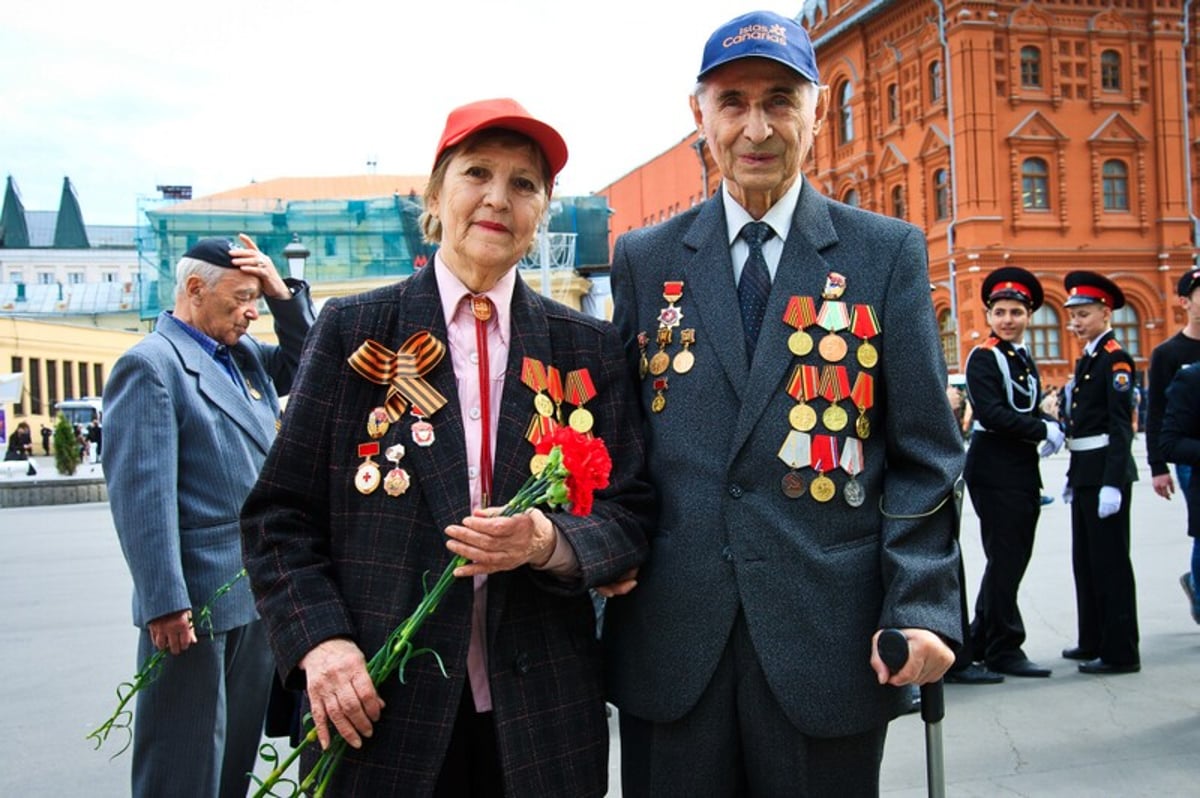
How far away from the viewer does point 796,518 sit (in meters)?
2.32

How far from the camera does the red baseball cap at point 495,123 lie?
7.66ft

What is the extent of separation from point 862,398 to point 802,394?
13 cm

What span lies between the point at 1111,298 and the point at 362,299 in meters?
5.38

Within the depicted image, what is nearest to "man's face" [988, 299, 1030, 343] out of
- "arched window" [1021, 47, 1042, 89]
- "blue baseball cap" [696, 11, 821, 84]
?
"blue baseball cap" [696, 11, 821, 84]

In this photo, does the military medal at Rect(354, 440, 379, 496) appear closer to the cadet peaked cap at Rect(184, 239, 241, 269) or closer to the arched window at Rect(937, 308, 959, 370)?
the cadet peaked cap at Rect(184, 239, 241, 269)

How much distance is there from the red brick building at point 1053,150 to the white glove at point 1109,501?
27.4m

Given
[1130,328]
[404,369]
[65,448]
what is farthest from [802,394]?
[1130,328]

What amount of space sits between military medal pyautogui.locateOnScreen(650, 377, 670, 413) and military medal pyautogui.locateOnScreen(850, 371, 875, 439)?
1.39 ft

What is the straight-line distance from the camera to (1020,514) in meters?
5.94

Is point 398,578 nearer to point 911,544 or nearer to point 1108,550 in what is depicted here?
point 911,544

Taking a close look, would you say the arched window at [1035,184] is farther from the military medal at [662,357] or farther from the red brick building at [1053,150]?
the military medal at [662,357]

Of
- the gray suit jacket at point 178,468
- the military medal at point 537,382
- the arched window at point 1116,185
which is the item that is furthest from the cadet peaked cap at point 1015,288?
the arched window at point 1116,185

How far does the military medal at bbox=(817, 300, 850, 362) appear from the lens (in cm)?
237

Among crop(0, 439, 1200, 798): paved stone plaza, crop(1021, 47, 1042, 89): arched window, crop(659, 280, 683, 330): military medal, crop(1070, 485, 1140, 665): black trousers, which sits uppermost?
crop(1021, 47, 1042, 89): arched window
